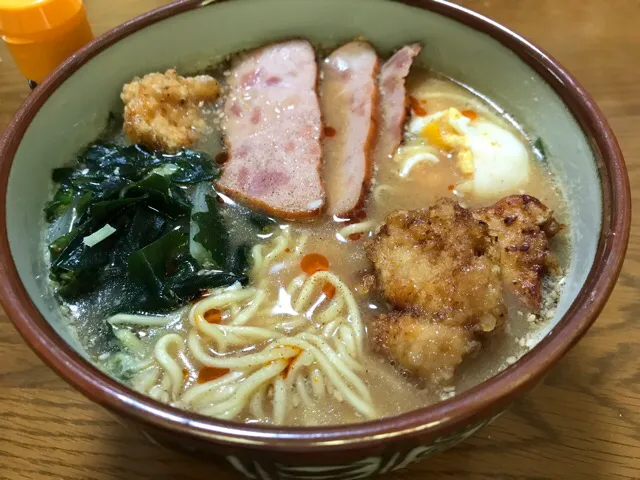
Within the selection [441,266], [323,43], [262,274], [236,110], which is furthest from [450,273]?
[323,43]

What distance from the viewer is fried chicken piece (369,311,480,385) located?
4.13ft

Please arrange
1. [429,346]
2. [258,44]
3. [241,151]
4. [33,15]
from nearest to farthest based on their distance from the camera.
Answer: [429,346] < [33,15] < [241,151] < [258,44]

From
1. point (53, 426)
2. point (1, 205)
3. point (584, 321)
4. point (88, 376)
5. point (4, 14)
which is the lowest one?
point (53, 426)

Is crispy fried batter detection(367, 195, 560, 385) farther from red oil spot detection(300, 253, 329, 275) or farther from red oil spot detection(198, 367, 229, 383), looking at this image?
red oil spot detection(198, 367, 229, 383)

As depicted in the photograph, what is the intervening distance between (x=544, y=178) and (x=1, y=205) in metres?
1.46

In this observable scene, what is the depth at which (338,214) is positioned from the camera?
65.8 inches

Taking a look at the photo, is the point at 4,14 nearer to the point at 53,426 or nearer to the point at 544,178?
the point at 53,426

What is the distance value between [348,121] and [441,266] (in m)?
0.73

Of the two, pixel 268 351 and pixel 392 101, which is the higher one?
pixel 392 101

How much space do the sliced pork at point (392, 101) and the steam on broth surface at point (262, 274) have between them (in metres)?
0.03

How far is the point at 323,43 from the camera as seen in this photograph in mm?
2109

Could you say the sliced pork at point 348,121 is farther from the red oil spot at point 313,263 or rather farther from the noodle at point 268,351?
the noodle at point 268,351

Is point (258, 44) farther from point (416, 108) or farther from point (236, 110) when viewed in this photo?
point (416, 108)

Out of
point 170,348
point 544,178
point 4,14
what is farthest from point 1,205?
point 544,178
